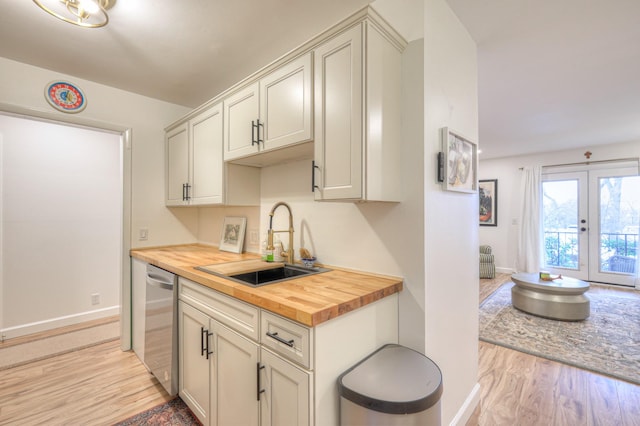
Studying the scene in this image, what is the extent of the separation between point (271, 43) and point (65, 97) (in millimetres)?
1887

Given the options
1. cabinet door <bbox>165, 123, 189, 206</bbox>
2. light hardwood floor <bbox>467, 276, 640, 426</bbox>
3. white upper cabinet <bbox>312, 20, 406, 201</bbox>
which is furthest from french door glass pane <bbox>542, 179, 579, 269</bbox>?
cabinet door <bbox>165, 123, 189, 206</bbox>

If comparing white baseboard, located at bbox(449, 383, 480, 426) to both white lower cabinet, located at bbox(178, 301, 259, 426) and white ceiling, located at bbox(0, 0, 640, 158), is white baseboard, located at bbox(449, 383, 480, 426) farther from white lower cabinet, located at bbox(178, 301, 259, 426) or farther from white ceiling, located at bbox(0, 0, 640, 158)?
white ceiling, located at bbox(0, 0, 640, 158)

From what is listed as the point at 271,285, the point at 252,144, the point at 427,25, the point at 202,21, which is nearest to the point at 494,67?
the point at 427,25

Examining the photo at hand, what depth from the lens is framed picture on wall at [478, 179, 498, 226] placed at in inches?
243

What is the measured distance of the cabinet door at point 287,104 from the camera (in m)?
1.54

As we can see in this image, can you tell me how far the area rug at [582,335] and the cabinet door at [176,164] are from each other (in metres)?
3.45

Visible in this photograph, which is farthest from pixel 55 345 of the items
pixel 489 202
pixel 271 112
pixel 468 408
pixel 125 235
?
pixel 489 202

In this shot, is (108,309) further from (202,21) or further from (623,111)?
(623,111)

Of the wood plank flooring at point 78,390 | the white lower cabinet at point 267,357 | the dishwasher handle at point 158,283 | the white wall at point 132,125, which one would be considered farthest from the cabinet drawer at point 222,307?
the white wall at point 132,125

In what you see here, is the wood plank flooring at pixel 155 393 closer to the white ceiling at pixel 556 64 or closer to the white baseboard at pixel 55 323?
the white baseboard at pixel 55 323

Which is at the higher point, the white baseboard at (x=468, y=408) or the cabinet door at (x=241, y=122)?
the cabinet door at (x=241, y=122)

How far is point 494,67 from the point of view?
7.69 feet

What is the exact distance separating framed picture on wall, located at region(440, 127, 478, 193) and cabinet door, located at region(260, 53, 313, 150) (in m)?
0.75

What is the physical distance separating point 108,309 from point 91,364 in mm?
1258
